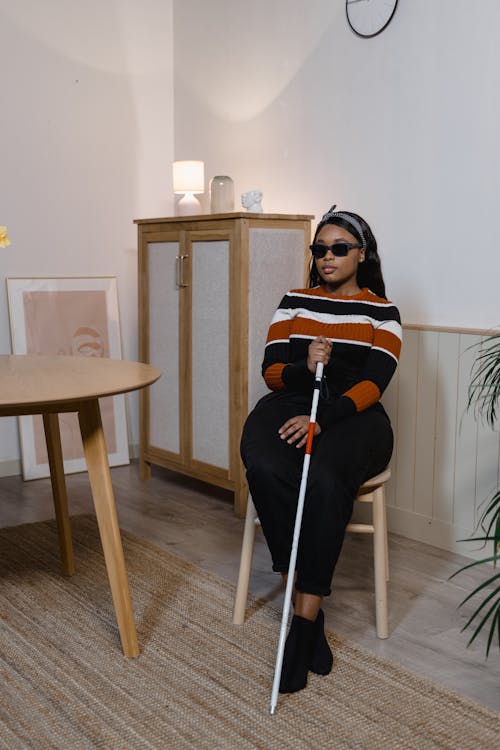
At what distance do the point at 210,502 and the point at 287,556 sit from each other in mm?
1503

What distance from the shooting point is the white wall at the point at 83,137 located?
403 cm

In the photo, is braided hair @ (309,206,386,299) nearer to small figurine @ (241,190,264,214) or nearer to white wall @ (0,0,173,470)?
small figurine @ (241,190,264,214)

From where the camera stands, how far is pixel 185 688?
210 centimetres

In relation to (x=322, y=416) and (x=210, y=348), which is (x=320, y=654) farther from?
(x=210, y=348)

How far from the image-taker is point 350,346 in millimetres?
2572

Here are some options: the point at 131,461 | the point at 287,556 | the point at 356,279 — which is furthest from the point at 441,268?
the point at 131,461

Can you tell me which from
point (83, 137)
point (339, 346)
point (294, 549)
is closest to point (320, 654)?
point (294, 549)

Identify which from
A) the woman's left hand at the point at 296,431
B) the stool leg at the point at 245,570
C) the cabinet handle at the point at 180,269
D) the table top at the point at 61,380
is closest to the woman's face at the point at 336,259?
the woman's left hand at the point at 296,431

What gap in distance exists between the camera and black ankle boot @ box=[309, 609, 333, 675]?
7.11ft

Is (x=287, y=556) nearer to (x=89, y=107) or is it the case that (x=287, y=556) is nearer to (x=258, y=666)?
(x=258, y=666)

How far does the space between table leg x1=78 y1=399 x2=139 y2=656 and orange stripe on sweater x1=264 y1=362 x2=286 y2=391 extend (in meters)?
0.61

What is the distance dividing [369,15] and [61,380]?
6.68 ft

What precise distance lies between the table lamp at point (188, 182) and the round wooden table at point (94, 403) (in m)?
1.77

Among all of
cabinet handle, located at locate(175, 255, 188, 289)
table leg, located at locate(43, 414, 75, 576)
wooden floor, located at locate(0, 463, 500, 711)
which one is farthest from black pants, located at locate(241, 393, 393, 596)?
cabinet handle, located at locate(175, 255, 188, 289)
